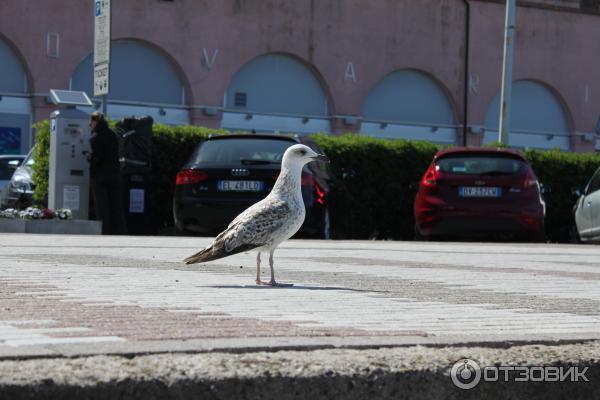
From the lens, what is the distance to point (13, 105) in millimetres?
35781

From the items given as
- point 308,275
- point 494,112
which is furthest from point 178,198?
point 494,112

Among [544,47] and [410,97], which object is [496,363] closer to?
[410,97]

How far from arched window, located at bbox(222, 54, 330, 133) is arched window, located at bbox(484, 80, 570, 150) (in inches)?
275

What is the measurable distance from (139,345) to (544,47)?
42.7 m

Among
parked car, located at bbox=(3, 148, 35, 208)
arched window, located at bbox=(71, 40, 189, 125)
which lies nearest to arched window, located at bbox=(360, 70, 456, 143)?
arched window, located at bbox=(71, 40, 189, 125)

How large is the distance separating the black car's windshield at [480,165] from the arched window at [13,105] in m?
18.6

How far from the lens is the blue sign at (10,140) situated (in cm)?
3572

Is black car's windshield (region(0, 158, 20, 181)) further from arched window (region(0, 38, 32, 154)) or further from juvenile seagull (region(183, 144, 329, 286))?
juvenile seagull (region(183, 144, 329, 286))

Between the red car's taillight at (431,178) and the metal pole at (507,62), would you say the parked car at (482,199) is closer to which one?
the red car's taillight at (431,178)

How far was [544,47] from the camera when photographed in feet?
149

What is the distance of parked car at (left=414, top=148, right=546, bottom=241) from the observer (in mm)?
19531

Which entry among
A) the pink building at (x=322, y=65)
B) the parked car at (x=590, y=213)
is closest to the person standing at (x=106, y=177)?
the parked car at (x=590, y=213)

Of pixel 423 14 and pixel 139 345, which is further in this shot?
pixel 423 14

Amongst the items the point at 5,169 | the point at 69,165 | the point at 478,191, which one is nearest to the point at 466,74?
the point at 5,169
